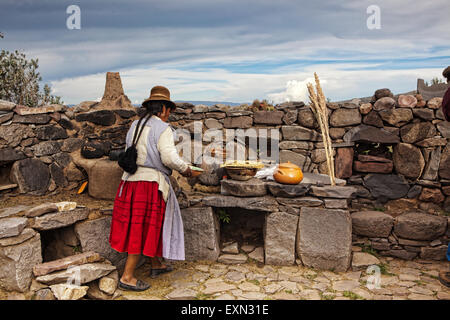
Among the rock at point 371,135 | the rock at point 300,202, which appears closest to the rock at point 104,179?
the rock at point 300,202

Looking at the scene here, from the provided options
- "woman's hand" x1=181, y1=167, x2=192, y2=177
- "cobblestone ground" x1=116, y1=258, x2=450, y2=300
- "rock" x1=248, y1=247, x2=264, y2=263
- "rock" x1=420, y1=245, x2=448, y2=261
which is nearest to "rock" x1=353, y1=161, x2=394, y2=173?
"rock" x1=420, y1=245, x2=448, y2=261

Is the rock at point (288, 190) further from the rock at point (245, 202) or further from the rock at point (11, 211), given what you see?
the rock at point (11, 211)

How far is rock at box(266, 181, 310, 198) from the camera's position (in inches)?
169

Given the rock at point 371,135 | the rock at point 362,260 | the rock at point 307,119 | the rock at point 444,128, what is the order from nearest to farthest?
the rock at point 362,260 < the rock at point 444,128 < the rock at point 371,135 < the rock at point 307,119

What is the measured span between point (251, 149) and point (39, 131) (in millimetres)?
3106

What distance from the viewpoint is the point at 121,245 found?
3551 millimetres

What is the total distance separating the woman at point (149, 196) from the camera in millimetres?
3490

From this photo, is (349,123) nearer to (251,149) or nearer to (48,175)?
(251,149)

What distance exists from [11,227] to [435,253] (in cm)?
512

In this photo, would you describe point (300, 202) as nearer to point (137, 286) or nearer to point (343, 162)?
point (343, 162)

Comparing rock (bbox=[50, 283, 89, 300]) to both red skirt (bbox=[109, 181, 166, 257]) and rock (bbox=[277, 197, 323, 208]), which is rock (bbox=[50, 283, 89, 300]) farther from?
rock (bbox=[277, 197, 323, 208])

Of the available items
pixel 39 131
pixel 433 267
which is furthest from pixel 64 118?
pixel 433 267

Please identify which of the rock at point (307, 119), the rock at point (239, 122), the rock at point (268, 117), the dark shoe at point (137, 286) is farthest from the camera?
the rock at point (239, 122)

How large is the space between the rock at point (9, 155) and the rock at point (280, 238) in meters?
3.31
